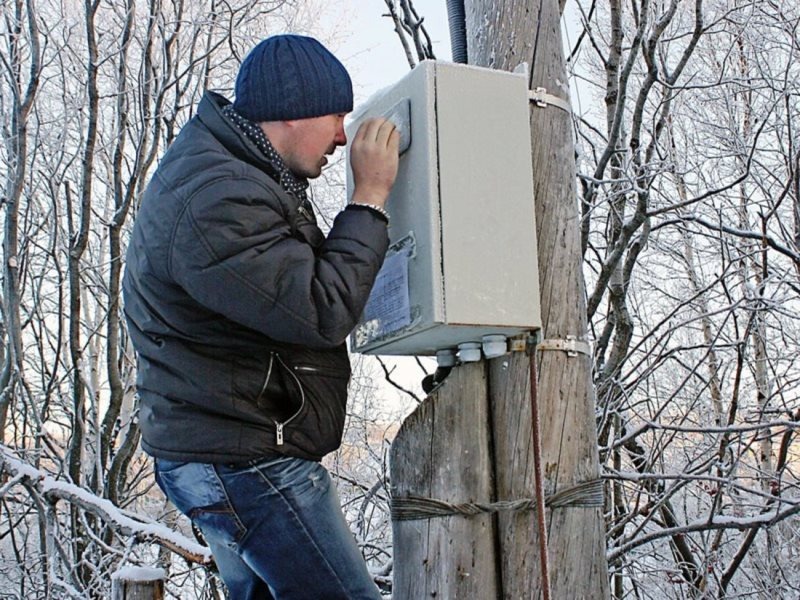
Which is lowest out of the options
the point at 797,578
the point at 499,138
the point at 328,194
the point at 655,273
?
the point at 797,578

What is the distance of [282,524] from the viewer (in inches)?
62.1

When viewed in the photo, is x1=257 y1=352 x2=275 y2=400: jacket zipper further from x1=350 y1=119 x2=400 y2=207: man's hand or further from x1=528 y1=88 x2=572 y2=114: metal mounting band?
x1=528 y1=88 x2=572 y2=114: metal mounting band

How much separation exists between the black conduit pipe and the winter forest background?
151 cm

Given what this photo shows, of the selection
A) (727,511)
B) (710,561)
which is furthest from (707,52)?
(710,561)

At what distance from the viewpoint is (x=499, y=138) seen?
1.93 meters

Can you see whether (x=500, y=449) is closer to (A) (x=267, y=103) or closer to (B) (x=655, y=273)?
(A) (x=267, y=103)

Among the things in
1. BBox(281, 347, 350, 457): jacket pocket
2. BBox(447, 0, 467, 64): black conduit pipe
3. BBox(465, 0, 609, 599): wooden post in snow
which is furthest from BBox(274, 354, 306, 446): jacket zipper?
BBox(447, 0, 467, 64): black conduit pipe

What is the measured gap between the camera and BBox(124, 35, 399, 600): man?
5.09ft

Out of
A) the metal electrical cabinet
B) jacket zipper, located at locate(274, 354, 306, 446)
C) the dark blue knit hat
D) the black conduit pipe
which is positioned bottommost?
jacket zipper, located at locate(274, 354, 306, 446)

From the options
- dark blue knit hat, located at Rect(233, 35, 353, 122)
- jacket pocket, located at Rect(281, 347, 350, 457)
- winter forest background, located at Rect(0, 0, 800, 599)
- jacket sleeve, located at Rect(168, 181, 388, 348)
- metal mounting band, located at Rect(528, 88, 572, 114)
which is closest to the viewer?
jacket sleeve, located at Rect(168, 181, 388, 348)

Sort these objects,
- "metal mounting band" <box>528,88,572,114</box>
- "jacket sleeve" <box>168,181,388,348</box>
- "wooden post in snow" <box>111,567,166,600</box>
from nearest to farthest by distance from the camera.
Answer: "jacket sleeve" <box>168,181,388,348</box> → "metal mounting band" <box>528,88,572,114</box> → "wooden post in snow" <box>111,567,166,600</box>

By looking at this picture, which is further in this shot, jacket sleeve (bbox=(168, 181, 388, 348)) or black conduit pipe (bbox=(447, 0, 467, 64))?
black conduit pipe (bbox=(447, 0, 467, 64))

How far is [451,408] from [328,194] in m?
6.88

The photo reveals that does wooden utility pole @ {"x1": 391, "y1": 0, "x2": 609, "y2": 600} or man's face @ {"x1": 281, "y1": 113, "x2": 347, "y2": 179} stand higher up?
man's face @ {"x1": 281, "y1": 113, "x2": 347, "y2": 179}
